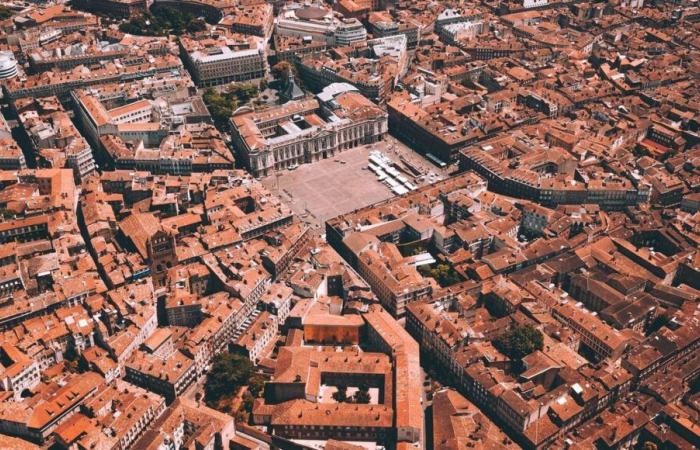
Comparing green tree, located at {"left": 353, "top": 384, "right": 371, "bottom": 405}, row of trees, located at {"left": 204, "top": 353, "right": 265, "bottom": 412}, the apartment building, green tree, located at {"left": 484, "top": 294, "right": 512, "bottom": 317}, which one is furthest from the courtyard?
green tree, located at {"left": 353, "top": 384, "right": 371, "bottom": 405}

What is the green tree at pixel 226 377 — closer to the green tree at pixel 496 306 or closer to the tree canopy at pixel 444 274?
the tree canopy at pixel 444 274

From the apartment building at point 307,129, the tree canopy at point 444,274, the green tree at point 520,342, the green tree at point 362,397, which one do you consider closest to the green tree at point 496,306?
the tree canopy at point 444,274

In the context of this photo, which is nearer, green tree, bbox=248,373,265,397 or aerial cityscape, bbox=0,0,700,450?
aerial cityscape, bbox=0,0,700,450

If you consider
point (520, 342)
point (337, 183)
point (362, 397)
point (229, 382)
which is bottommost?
point (362, 397)

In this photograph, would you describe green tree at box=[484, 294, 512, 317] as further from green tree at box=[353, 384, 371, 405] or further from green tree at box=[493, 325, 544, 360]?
green tree at box=[353, 384, 371, 405]

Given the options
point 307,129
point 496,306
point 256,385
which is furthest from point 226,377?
point 307,129

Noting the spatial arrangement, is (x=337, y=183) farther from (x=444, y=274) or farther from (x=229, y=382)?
(x=229, y=382)
